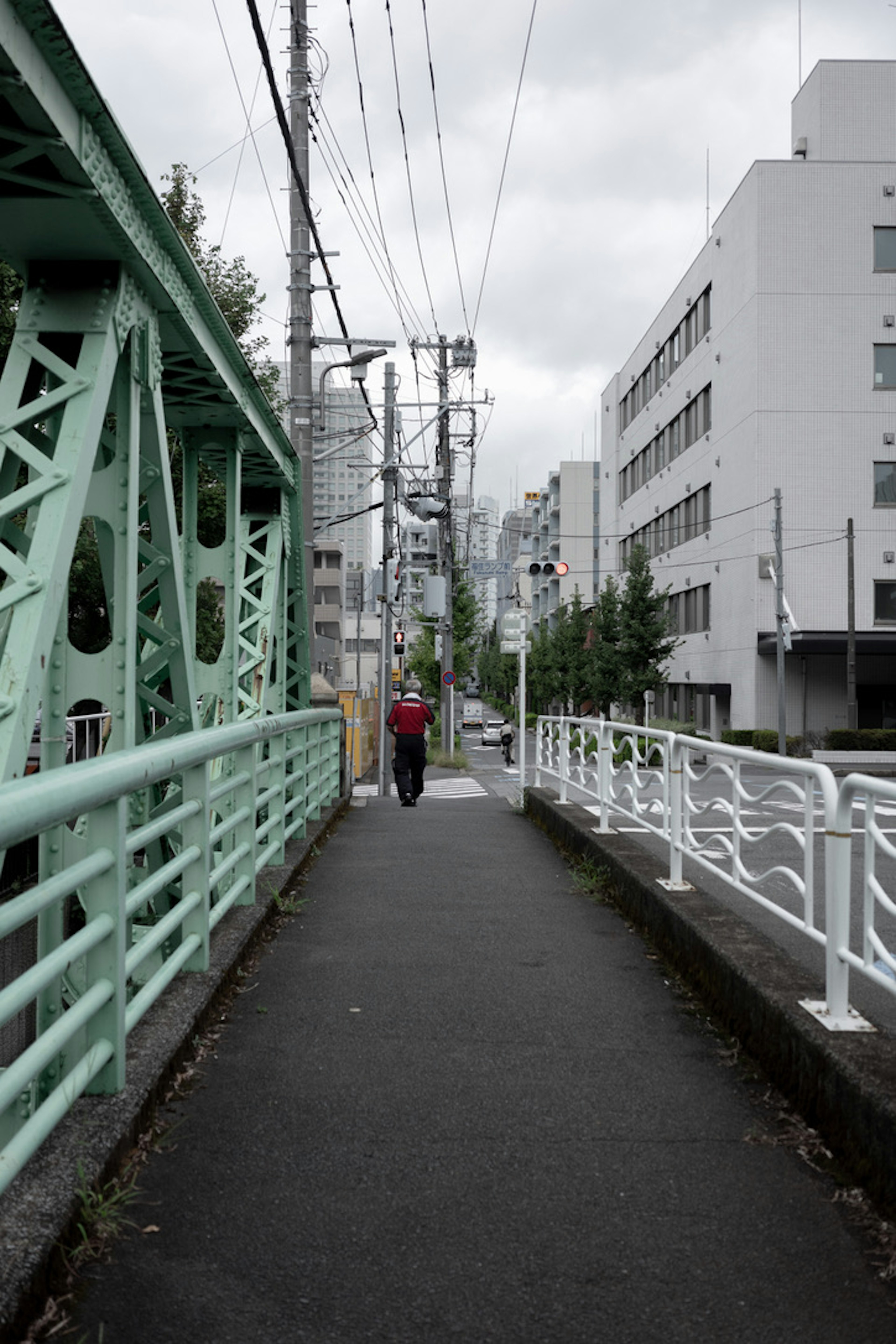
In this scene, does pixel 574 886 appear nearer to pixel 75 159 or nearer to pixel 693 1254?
pixel 693 1254

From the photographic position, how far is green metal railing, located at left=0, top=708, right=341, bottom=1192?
273 centimetres

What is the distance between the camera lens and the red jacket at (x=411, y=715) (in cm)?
1708

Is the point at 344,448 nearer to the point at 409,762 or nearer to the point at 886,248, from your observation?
the point at 409,762

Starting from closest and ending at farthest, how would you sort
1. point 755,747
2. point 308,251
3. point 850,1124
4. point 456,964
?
1. point 850,1124
2. point 456,964
3. point 308,251
4. point 755,747

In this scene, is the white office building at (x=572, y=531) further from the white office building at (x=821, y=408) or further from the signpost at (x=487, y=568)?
the white office building at (x=821, y=408)

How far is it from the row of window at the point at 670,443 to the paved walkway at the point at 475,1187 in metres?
41.0

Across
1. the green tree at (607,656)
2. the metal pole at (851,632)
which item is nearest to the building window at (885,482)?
the metal pole at (851,632)

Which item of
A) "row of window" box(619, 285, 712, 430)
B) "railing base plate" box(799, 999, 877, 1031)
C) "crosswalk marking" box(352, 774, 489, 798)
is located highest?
"row of window" box(619, 285, 712, 430)

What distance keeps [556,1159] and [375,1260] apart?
0.82m

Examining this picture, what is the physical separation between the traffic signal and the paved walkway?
580 inches

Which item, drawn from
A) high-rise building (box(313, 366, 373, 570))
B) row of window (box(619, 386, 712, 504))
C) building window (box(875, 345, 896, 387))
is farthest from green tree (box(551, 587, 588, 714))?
building window (box(875, 345, 896, 387))

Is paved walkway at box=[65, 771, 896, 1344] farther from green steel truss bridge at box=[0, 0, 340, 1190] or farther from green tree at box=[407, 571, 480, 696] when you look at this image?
green tree at box=[407, 571, 480, 696]

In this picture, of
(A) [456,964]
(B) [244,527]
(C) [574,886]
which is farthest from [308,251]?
(A) [456,964]

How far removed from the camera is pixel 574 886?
28.4ft
